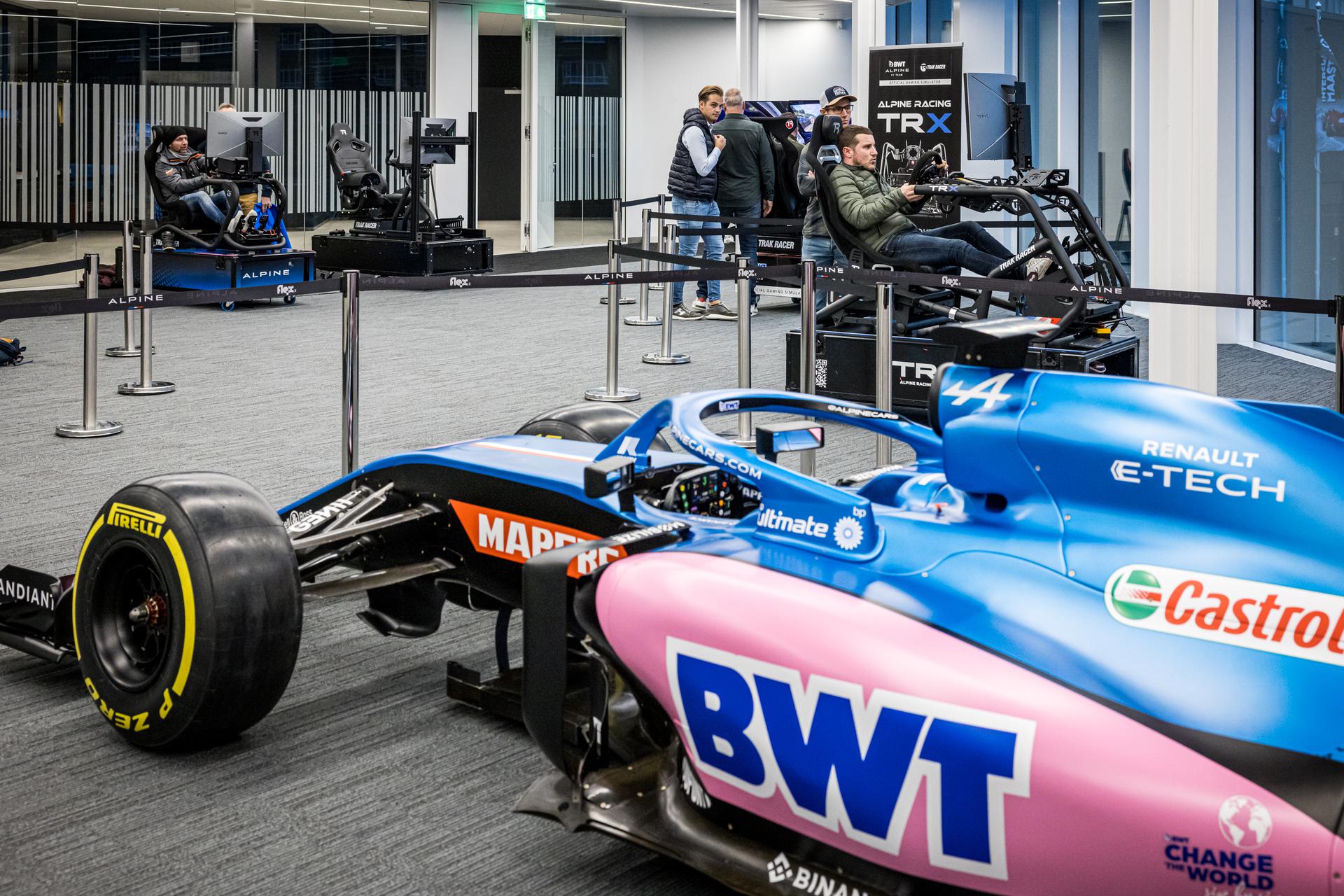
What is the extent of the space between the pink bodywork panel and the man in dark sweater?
930 cm

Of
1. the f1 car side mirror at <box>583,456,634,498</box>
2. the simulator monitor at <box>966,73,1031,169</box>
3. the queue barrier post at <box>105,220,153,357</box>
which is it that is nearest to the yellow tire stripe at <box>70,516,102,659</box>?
the f1 car side mirror at <box>583,456,634,498</box>

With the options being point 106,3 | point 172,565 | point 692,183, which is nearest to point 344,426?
point 172,565

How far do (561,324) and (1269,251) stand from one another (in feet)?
16.7

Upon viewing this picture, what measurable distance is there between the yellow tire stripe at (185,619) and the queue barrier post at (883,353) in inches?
127

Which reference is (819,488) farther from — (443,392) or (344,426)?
(443,392)

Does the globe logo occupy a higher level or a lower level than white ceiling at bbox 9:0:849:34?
lower

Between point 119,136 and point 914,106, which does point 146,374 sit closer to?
point 914,106

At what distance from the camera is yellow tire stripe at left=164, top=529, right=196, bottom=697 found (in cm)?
290

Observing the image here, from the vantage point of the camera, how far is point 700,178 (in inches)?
446

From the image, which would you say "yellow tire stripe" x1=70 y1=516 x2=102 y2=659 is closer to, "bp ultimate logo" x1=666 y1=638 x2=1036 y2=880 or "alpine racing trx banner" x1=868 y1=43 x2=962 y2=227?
"bp ultimate logo" x1=666 y1=638 x2=1036 y2=880

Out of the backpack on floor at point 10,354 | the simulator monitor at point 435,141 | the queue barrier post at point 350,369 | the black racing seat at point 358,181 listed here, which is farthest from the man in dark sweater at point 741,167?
the queue barrier post at point 350,369

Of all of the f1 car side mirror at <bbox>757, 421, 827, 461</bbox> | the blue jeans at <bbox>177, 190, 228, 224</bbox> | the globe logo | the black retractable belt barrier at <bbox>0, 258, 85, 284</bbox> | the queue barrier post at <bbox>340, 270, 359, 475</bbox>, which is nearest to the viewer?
the globe logo

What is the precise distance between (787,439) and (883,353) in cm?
294

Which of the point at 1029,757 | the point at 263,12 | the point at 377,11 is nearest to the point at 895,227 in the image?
the point at 1029,757
